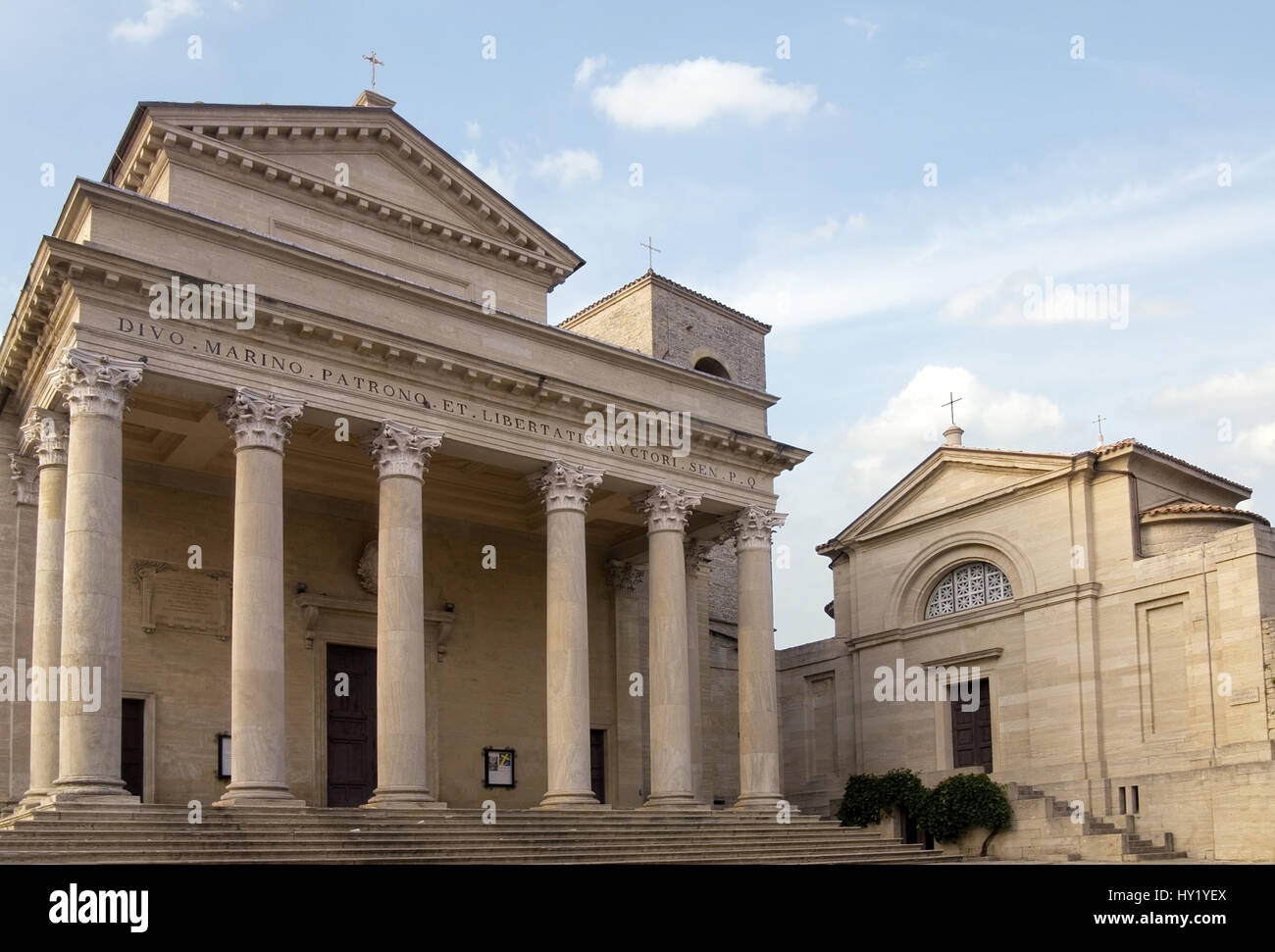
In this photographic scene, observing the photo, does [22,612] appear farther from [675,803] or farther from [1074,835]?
[1074,835]

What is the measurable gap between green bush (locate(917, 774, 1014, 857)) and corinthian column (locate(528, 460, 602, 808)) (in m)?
9.25

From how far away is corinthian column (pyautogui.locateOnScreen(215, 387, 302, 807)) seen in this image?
68.0 feet

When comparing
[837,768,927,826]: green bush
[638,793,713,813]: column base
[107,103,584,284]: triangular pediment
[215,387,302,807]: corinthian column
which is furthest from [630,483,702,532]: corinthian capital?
[837,768,927,826]: green bush

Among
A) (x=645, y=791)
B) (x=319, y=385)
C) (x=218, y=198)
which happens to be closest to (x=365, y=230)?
(x=218, y=198)

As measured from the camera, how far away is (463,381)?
24609mm

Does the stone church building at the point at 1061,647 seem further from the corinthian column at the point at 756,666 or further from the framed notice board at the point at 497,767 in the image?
the framed notice board at the point at 497,767

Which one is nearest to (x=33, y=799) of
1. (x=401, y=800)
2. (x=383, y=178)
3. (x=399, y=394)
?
(x=401, y=800)

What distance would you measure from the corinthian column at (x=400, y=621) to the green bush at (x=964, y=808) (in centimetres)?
1248

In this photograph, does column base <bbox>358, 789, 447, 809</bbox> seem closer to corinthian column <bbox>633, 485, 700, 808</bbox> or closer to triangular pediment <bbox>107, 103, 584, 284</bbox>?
corinthian column <bbox>633, 485, 700, 808</bbox>

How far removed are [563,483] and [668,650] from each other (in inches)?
146

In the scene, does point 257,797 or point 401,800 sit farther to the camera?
point 401,800

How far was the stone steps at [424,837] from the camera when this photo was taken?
1788cm

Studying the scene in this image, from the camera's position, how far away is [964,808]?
29.9 meters

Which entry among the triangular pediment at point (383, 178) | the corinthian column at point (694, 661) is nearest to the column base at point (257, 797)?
the corinthian column at point (694, 661)
